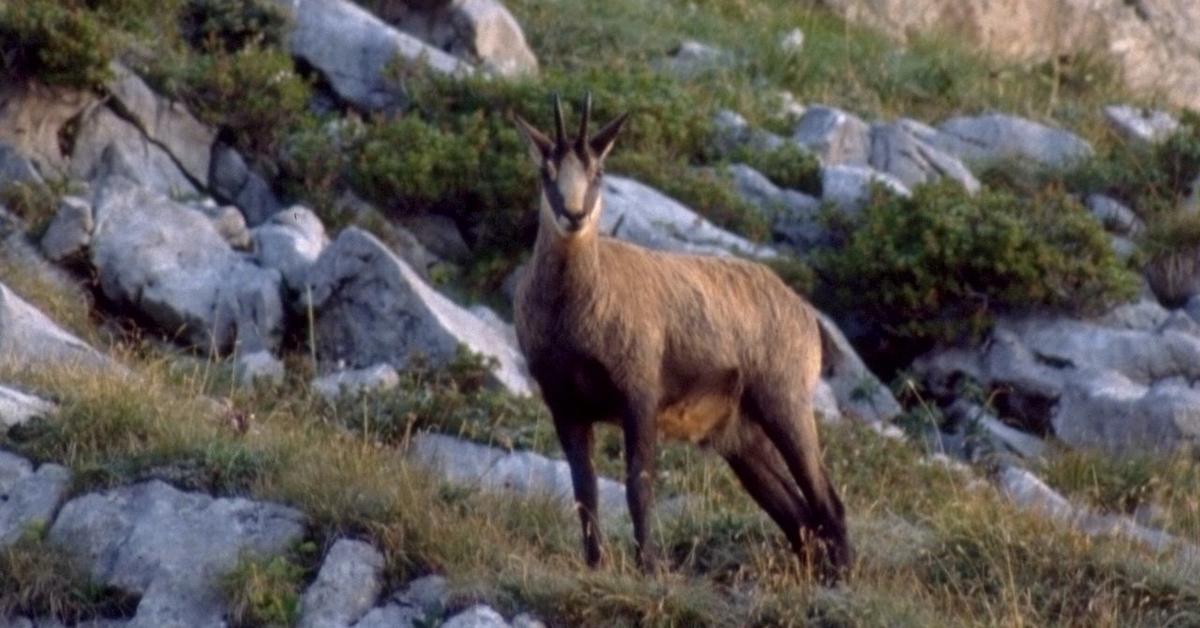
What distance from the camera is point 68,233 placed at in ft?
54.3

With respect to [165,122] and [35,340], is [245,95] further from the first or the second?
[35,340]

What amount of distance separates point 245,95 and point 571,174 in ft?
29.3

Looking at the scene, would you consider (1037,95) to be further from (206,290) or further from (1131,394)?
(206,290)

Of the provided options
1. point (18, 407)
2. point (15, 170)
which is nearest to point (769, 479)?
point (18, 407)

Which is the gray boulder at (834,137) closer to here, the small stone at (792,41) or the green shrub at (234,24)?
the small stone at (792,41)

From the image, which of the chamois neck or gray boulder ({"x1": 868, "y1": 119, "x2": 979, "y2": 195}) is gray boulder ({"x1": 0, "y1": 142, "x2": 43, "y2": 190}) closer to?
the chamois neck

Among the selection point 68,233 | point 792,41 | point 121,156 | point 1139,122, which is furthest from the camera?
point 792,41

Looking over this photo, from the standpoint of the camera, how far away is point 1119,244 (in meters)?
20.3

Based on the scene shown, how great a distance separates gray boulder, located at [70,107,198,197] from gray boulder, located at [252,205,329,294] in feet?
3.27

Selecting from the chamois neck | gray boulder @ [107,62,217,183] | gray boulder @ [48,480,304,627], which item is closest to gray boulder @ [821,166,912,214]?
gray boulder @ [107,62,217,183]

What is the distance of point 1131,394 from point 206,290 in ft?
21.5

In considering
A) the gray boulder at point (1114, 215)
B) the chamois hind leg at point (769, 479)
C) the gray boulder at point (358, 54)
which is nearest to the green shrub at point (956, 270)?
the gray boulder at point (1114, 215)

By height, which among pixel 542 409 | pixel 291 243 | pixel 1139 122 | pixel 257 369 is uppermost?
pixel 542 409

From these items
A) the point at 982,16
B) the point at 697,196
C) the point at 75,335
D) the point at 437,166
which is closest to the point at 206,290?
the point at 75,335
